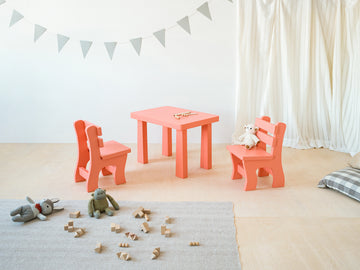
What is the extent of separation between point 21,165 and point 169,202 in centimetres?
151

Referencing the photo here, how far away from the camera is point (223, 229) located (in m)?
2.16

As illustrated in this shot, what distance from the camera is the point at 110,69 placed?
3762 millimetres

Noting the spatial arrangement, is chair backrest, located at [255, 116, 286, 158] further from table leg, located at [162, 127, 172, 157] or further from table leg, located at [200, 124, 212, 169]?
table leg, located at [162, 127, 172, 157]

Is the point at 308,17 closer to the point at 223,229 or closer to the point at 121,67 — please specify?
the point at 121,67

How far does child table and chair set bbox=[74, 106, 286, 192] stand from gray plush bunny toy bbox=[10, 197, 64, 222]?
0.42m

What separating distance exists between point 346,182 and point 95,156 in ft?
5.85

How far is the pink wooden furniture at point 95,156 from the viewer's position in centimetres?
265

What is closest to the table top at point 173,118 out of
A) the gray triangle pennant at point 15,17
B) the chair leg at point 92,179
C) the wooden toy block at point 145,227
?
the chair leg at point 92,179

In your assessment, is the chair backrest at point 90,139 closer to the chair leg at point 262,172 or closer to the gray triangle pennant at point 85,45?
the gray triangle pennant at point 85,45

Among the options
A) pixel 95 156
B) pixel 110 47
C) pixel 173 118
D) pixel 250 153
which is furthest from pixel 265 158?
pixel 110 47

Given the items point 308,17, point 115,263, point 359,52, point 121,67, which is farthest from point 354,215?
point 121,67

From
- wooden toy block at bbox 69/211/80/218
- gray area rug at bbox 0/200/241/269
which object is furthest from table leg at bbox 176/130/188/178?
wooden toy block at bbox 69/211/80/218

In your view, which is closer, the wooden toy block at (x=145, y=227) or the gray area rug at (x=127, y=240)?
the gray area rug at (x=127, y=240)

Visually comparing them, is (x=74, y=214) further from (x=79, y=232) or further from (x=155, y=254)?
(x=155, y=254)
